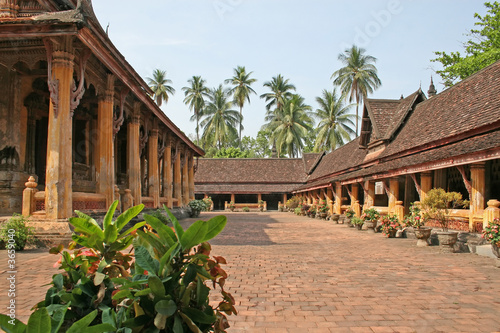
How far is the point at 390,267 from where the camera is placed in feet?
23.0

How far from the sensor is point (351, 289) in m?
5.34

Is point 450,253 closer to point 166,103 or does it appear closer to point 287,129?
point 287,129

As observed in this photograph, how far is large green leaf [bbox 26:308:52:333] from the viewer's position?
127cm

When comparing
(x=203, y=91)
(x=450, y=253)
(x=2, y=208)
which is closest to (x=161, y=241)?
(x=450, y=253)

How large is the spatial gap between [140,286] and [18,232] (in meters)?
7.30

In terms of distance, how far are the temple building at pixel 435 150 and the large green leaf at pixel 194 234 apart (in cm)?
840

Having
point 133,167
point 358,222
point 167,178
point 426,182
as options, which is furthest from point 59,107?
point 358,222

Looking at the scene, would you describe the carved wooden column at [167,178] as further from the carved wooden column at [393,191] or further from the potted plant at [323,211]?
the potted plant at [323,211]

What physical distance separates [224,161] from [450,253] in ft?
121

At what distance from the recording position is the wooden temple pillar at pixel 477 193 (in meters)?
9.47

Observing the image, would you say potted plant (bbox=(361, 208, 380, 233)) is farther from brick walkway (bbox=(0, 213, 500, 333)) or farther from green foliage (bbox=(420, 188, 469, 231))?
brick walkway (bbox=(0, 213, 500, 333))

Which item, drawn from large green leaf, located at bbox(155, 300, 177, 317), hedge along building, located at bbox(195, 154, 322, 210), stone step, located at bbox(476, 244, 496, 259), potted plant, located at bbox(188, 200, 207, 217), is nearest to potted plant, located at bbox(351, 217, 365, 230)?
stone step, located at bbox(476, 244, 496, 259)

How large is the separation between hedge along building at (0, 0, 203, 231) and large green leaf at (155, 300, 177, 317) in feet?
24.9

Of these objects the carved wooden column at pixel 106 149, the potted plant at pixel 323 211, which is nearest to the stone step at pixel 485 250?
the carved wooden column at pixel 106 149
